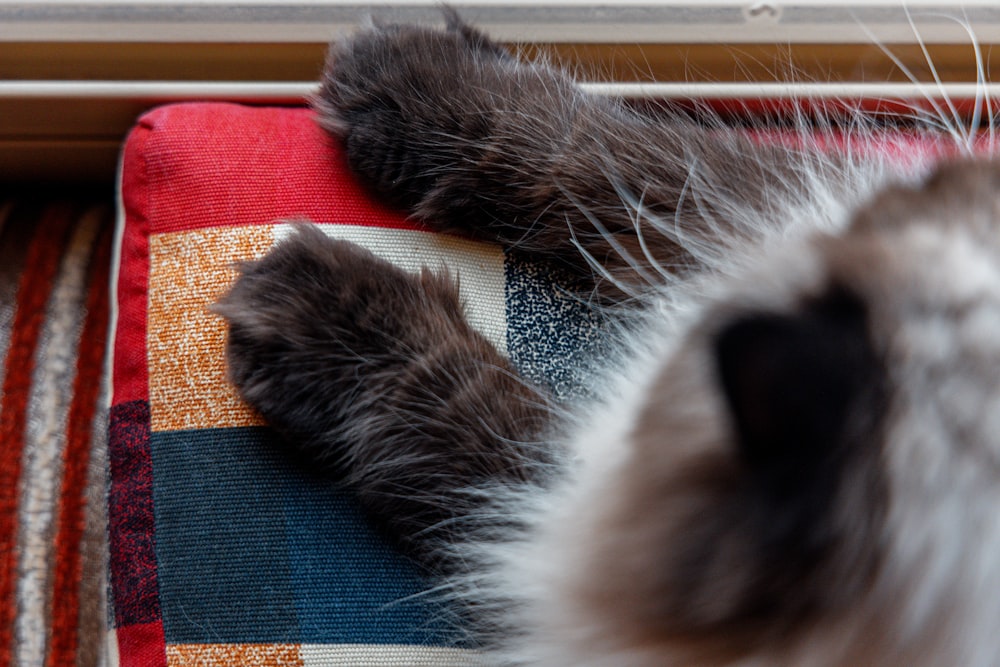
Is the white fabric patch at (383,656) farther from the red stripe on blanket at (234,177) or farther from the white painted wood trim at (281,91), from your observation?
the white painted wood trim at (281,91)

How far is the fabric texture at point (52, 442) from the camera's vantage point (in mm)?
1032

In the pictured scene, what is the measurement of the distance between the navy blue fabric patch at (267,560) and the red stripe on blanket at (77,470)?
0.32 metres

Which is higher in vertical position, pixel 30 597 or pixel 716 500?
pixel 716 500


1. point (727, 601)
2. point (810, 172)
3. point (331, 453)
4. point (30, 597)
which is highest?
point (810, 172)

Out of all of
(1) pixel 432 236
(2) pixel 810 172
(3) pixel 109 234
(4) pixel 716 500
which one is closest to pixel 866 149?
(2) pixel 810 172

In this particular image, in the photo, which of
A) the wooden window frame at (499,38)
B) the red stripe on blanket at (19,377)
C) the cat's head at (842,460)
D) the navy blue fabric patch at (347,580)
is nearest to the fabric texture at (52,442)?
the red stripe on blanket at (19,377)

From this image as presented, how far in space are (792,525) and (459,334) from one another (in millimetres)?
418

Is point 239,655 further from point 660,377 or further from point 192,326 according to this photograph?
point 660,377

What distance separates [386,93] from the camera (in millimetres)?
850

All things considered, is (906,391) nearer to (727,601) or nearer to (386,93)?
(727,601)

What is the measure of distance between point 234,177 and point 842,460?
2.28 ft

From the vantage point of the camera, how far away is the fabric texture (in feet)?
3.39

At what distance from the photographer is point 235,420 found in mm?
818

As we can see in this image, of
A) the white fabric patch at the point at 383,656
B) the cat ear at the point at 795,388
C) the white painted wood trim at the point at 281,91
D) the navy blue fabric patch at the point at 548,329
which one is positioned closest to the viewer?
the cat ear at the point at 795,388
